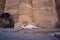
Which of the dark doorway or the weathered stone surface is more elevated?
the weathered stone surface

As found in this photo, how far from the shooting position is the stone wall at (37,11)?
2.62m

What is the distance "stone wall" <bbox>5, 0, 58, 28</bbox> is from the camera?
262cm

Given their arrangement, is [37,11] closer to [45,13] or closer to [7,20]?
[45,13]

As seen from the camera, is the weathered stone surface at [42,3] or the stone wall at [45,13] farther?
the weathered stone surface at [42,3]

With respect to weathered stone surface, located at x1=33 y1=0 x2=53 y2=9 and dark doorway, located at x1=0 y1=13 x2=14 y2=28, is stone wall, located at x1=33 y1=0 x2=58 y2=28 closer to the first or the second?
weathered stone surface, located at x1=33 y1=0 x2=53 y2=9

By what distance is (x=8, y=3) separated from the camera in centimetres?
304

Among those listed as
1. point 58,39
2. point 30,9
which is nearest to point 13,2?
point 30,9

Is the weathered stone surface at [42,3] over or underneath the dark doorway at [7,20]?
over

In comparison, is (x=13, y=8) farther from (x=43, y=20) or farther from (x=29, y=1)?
(x=43, y=20)

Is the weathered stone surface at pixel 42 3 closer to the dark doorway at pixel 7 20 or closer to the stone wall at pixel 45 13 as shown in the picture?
the stone wall at pixel 45 13

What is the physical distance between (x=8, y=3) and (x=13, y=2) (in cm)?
17

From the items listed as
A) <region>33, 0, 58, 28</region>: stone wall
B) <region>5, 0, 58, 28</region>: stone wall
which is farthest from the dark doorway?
<region>33, 0, 58, 28</region>: stone wall

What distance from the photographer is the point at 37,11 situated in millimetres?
2691

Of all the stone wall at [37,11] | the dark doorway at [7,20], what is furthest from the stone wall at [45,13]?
the dark doorway at [7,20]
